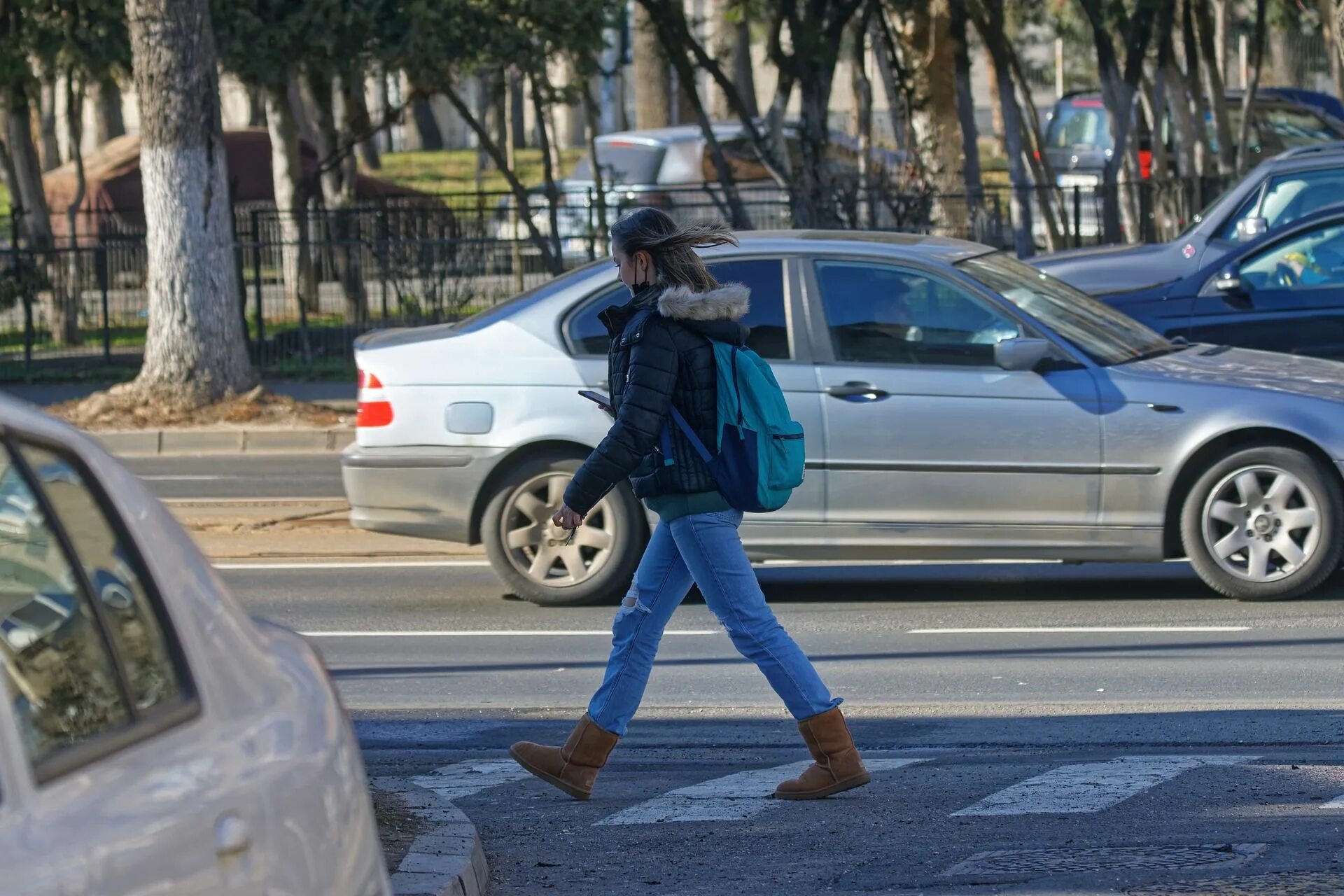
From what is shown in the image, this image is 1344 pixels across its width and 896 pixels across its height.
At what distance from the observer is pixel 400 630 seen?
849 centimetres

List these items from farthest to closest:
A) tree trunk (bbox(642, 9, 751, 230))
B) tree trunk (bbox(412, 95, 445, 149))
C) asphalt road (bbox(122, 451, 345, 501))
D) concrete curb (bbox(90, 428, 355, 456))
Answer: tree trunk (bbox(412, 95, 445, 149))
tree trunk (bbox(642, 9, 751, 230))
concrete curb (bbox(90, 428, 355, 456))
asphalt road (bbox(122, 451, 345, 501))

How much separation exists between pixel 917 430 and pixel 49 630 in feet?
20.0

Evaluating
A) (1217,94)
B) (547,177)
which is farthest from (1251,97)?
(547,177)

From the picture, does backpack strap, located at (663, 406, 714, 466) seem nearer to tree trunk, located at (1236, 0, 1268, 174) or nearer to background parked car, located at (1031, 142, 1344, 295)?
background parked car, located at (1031, 142, 1344, 295)

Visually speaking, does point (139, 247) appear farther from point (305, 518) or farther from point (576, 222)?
point (305, 518)

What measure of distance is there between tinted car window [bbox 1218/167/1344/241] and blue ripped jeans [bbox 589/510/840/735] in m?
7.97

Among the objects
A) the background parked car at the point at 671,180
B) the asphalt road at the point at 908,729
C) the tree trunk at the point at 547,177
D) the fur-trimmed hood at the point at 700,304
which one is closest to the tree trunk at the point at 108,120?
the background parked car at the point at 671,180

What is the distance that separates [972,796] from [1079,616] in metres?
2.95

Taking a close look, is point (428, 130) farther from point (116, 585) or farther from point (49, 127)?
point (116, 585)

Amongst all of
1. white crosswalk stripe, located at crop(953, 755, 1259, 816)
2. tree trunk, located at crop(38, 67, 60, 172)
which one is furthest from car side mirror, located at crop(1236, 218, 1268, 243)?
tree trunk, located at crop(38, 67, 60, 172)

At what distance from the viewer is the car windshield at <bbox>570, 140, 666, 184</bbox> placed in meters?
24.3

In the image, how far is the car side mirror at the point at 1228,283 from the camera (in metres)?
11.0

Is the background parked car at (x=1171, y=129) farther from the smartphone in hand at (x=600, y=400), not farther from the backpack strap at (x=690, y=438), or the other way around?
the backpack strap at (x=690, y=438)

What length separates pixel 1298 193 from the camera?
492 inches
